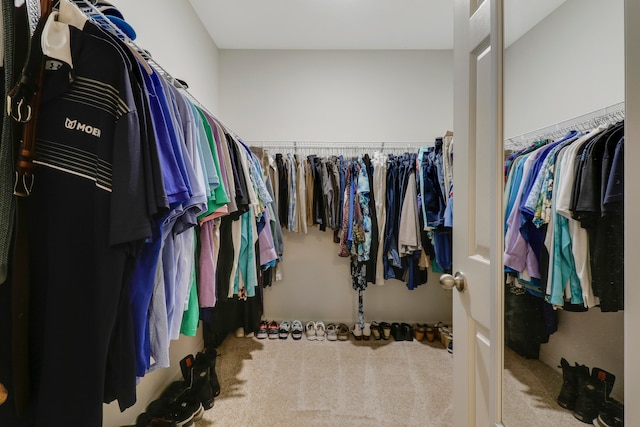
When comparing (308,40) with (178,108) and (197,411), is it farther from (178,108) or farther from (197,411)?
(197,411)

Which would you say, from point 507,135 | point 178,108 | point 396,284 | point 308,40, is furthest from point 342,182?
point 507,135

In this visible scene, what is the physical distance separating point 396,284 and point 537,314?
1990 mm

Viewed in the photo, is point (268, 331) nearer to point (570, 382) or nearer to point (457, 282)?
→ point (457, 282)

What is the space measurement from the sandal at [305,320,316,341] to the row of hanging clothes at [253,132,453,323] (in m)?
0.43

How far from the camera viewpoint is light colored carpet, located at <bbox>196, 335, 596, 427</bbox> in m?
1.50

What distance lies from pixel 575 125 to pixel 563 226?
0.23 m

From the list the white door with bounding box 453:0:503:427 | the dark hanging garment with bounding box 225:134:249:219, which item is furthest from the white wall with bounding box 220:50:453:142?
the white door with bounding box 453:0:503:427

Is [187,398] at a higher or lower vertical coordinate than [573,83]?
lower

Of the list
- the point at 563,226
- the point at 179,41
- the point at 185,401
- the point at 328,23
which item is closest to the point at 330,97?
the point at 328,23

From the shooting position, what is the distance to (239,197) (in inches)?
54.2

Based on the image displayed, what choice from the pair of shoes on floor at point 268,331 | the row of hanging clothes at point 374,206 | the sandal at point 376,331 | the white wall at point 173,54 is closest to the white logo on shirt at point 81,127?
the white wall at point 173,54

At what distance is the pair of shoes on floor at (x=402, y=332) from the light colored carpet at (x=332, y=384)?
2.0 inches

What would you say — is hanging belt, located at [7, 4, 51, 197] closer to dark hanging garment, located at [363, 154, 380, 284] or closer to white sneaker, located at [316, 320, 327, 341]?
dark hanging garment, located at [363, 154, 380, 284]

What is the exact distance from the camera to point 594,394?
19.3 inches
